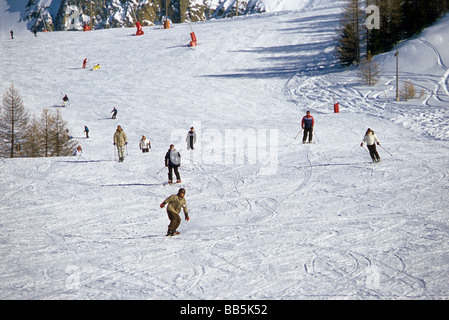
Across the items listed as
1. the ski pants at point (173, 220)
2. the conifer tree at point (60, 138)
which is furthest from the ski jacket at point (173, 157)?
the conifer tree at point (60, 138)

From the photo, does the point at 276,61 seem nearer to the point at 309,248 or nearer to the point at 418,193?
the point at 418,193

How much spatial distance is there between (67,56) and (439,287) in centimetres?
4782

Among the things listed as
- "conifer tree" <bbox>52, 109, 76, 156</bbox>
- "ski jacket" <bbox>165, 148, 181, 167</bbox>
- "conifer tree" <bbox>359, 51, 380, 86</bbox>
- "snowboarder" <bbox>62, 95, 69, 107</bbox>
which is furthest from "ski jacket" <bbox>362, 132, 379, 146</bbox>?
"snowboarder" <bbox>62, 95, 69, 107</bbox>

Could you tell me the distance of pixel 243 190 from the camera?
1709 cm

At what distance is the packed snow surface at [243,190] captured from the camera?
32.6ft

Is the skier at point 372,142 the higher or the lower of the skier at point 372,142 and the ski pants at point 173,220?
the higher

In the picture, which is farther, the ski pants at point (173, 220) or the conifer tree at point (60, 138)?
the conifer tree at point (60, 138)

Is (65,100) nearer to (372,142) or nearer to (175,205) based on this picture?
(372,142)

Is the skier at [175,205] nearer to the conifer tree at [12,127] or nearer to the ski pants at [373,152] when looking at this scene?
the ski pants at [373,152]

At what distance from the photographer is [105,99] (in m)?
38.1

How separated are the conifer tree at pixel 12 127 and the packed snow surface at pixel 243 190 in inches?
93.1

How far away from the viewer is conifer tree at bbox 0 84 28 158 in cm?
3500

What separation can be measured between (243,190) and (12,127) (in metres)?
24.0
